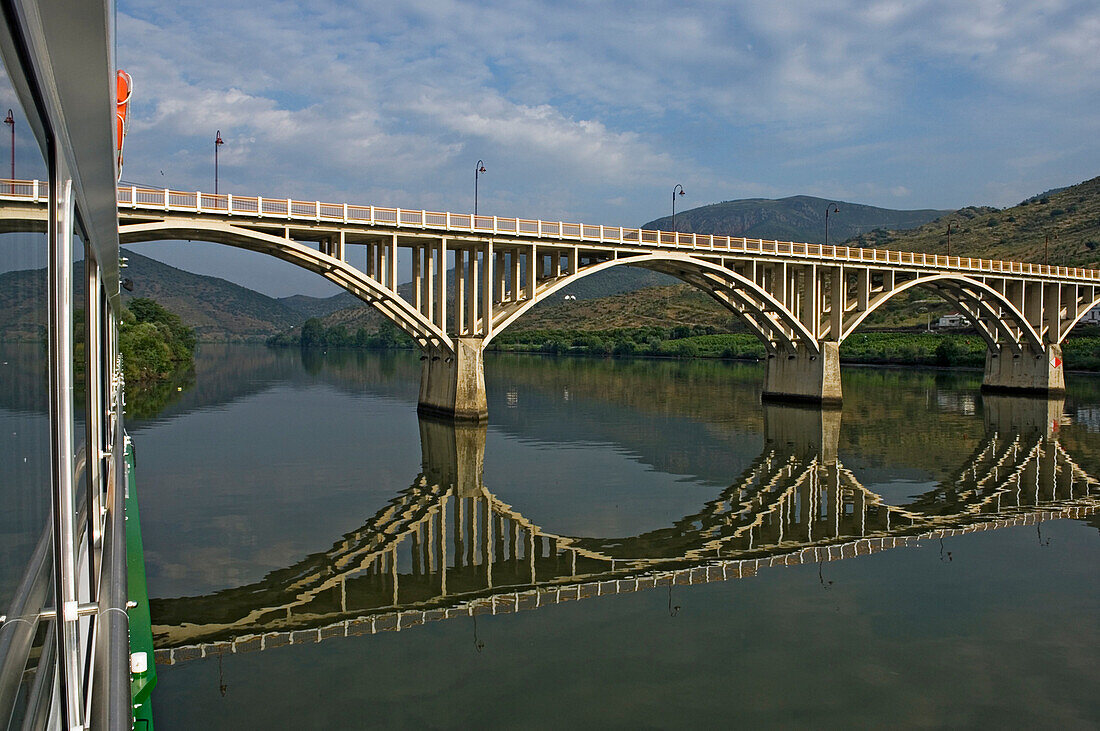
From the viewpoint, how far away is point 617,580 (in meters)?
12.6

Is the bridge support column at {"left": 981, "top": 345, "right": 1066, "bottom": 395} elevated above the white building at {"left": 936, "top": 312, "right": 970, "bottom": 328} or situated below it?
below

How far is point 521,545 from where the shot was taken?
47.6 feet

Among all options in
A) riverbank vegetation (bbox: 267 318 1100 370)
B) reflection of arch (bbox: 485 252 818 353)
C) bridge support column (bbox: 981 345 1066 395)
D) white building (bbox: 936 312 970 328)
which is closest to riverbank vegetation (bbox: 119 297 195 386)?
reflection of arch (bbox: 485 252 818 353)

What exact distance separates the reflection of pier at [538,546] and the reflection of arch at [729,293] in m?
10.7

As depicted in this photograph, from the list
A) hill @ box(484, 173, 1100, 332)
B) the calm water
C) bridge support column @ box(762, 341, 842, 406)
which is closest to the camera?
the calm water

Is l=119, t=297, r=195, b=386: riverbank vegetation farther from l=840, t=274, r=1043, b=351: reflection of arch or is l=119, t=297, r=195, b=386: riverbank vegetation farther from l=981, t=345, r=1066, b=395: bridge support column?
l=981, t=345, r=1066, b=395: bridge support column

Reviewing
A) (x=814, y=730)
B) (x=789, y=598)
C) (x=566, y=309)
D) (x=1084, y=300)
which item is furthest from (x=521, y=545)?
(x=566, y=309)

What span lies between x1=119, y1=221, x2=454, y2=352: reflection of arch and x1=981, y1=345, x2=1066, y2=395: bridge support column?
34.1 meters

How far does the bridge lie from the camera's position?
26.7m

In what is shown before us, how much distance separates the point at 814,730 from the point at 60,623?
7.18m

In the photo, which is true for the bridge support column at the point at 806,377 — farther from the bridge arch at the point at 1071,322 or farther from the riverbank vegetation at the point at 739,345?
the riverbank vegetation at the point at 739,345

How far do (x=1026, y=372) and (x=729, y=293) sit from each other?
68.9 ft

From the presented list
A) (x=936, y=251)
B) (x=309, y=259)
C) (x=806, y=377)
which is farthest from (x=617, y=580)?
(x=936, y=251)

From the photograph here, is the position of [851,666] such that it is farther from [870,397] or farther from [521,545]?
[870,397]
